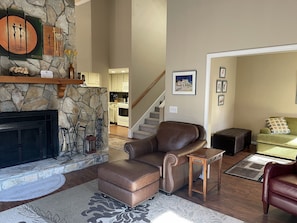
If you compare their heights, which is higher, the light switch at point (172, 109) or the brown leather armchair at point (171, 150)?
the light switch at point (172, 109)

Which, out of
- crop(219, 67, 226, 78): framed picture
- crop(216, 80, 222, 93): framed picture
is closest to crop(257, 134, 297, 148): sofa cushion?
crop(216, 80, 222, 93): framed picture

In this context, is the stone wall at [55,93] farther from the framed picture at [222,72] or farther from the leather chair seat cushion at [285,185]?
the leather chair seat cushion at [285,185]

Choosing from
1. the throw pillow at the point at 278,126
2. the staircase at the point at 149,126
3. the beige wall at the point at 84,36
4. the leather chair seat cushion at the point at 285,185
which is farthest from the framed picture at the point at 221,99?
the beige wall at the point at 84,36

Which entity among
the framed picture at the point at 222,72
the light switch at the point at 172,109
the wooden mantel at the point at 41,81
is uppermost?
the framed picture at the point at 222,72

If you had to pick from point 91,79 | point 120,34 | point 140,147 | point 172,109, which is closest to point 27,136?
point 140,147

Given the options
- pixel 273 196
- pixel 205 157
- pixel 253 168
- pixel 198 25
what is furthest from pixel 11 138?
pixel 253 168

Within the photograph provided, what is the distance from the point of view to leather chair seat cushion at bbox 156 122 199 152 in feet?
11.6

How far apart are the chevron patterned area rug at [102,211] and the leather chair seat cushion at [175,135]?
84 cm

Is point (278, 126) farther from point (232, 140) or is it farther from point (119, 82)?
point (119, 82)

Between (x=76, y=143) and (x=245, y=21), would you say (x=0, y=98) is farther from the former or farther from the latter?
(x=245, y=21)

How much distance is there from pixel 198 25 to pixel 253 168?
2.95 metres

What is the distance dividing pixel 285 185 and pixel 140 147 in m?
2.01

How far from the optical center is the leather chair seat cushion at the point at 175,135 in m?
3.53

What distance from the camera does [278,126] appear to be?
5.25m
